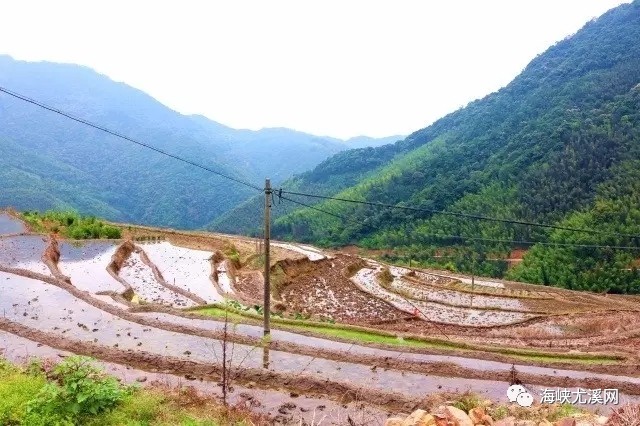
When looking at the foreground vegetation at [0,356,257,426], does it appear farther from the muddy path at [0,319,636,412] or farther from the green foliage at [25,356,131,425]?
the muddy path at [0,319,636,412]

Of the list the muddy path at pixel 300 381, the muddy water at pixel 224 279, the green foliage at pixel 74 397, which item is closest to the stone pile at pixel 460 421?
the muddy path at pixel 300 381

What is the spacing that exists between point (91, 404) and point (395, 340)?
11.3m

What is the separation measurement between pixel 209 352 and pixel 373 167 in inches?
4904

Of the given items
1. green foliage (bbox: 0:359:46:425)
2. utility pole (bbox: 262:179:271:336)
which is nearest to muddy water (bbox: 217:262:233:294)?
utility pole (bbox: 262:179:271:336)

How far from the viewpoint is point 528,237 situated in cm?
6028

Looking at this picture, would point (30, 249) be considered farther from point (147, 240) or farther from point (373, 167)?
point (373, 167)

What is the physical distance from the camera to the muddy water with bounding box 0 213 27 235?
1384 inches

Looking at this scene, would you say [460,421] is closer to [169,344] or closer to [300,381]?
[300,381]

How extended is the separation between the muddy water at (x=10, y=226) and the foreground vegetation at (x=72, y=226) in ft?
2.11

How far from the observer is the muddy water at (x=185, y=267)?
2627 centimetres

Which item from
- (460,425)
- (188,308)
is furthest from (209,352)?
(460,425)

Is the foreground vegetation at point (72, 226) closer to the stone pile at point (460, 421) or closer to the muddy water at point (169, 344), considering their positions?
the muddy water at point (169, 344)

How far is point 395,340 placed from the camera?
17.9 metres

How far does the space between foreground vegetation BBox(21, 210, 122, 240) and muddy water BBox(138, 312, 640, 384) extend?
21617mm
